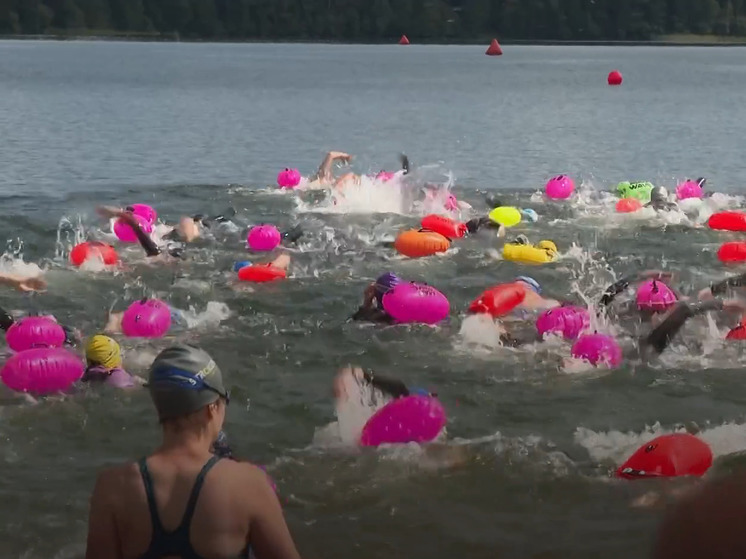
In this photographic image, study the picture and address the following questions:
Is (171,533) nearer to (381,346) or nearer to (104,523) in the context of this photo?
(104,523)

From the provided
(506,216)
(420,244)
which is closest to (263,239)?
(420,244)

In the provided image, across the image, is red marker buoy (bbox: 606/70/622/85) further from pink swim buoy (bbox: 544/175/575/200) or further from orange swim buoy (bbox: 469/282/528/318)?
orange swim buoy (bbox: 469/282/528/318)

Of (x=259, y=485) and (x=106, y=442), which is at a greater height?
(x=259, y=485)

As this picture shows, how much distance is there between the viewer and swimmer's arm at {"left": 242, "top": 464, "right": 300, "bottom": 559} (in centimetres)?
409

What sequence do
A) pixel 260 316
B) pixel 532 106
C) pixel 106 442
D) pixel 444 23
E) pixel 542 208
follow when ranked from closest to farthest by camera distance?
pixel 106 442 < pixel 260 316 < pixel 542 208 < pixel 532 106 < pixel 444 23

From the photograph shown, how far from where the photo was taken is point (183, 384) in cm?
406

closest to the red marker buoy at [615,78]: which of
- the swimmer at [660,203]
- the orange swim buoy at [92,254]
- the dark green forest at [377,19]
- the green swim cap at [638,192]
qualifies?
the green swim cap at [638,192]

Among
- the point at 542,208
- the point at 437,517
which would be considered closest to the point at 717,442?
the point at 437,517

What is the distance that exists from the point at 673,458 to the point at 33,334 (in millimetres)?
6188

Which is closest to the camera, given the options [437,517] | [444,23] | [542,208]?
[437,517]

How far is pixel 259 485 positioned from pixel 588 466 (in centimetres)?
498

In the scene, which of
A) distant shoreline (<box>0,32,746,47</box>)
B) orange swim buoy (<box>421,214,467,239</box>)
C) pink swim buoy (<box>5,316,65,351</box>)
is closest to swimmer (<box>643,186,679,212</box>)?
orange swim buoy (<box>421,214,467,239</box>)

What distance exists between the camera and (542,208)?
21.6 meters

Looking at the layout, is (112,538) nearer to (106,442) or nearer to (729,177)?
(106,442)
